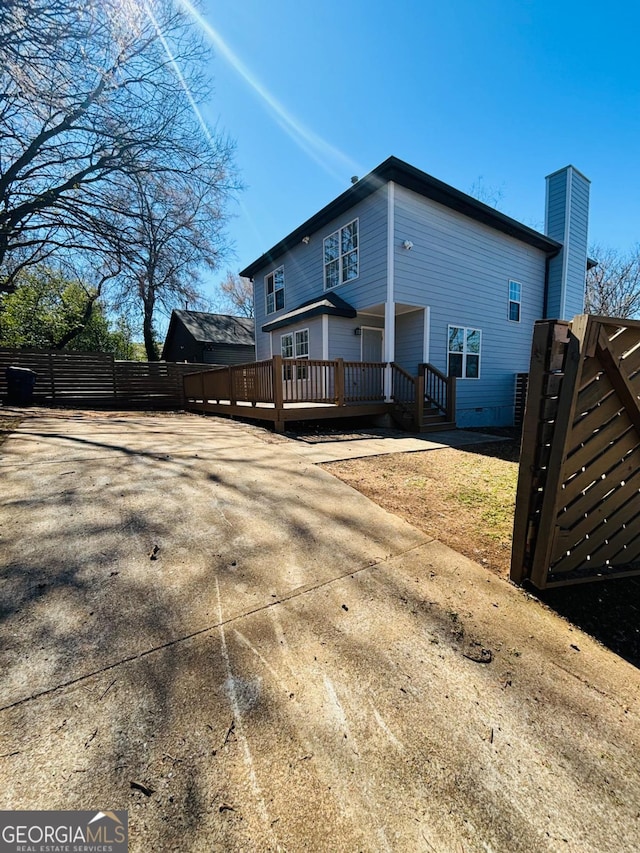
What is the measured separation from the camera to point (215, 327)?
2061 cm

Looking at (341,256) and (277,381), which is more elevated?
(341,256)

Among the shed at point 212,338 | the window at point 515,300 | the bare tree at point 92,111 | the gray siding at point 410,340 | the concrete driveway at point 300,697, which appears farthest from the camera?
the shed at point 212,338

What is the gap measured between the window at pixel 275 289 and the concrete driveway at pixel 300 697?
11.6 metres

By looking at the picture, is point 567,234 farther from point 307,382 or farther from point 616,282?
point 616,282

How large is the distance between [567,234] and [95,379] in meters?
17.4

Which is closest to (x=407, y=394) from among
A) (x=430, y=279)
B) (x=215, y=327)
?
(x=430, y=279)

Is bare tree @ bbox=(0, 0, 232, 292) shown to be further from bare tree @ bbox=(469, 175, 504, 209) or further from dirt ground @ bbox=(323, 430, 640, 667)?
bare tree @ bbox=(469, 175, 504, 209)

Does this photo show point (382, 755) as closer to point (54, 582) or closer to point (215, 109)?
point (54, 582)

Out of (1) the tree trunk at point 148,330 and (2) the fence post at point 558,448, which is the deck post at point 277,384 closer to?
(2) the fence post at point 558,448

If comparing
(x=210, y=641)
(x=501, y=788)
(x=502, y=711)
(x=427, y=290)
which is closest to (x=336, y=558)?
(x=210, y=641)

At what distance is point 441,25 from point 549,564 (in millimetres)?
11085

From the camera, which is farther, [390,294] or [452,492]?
[390,294]

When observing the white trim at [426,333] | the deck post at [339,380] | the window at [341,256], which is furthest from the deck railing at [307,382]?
the window at [341,256]

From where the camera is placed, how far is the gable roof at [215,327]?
19.4 m
